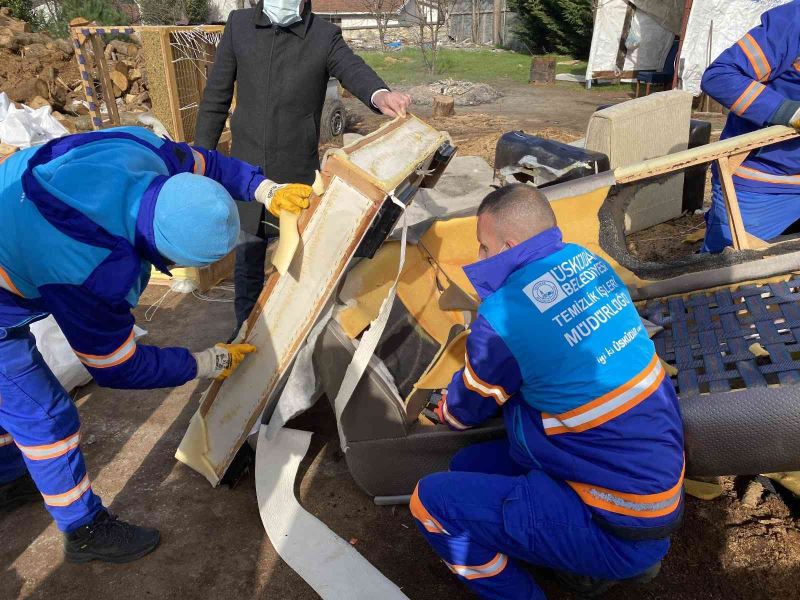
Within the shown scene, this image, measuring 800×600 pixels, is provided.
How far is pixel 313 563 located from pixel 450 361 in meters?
0.86

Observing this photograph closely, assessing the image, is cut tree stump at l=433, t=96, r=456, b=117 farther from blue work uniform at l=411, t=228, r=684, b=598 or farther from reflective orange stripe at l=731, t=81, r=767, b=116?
blue work uniform at l=411, t=228, r=684, b=598

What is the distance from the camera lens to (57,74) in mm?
10500

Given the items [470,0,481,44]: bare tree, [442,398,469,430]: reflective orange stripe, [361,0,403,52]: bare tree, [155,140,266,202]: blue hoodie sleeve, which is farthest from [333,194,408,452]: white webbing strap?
[470,0,481,44]: bare tree

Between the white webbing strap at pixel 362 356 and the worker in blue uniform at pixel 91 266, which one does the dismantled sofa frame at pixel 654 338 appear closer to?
the white webbing strap at pixel 362 356

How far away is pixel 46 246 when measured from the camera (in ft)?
5.67

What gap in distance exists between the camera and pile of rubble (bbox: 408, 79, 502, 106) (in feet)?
41.4

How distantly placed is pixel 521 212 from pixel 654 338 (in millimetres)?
1034

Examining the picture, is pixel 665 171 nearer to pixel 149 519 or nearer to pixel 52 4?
pixel 149 519

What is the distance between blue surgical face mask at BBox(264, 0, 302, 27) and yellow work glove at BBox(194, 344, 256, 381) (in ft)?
5.50

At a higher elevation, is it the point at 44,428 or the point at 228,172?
the point at 228,172

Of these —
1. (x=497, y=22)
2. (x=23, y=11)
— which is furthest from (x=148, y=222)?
(x=497, y=22)

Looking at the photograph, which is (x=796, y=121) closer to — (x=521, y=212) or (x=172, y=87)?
(x=521, y=212)

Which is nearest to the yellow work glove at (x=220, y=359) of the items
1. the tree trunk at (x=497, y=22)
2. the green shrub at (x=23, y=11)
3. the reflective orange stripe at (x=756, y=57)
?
the reflective orange stripe at (x=756, y=57)

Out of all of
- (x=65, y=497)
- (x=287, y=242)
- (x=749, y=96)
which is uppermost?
(x=749, y=96)
